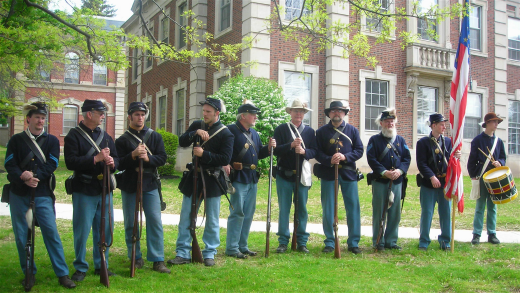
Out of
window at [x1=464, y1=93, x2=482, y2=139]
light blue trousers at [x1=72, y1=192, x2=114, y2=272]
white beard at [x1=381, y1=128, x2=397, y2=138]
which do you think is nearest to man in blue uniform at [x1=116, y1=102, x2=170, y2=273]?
light blue trousers at [x1=72, y1=192, x2=114, y2=272]

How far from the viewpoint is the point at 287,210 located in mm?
7996

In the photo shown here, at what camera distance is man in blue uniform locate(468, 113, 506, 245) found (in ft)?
28.7

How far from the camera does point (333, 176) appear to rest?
26.2 ft

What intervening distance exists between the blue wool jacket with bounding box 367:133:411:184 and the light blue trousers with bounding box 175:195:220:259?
265 cm

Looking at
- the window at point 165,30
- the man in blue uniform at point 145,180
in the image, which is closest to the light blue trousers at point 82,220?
the man in blue uniform at point 145,180

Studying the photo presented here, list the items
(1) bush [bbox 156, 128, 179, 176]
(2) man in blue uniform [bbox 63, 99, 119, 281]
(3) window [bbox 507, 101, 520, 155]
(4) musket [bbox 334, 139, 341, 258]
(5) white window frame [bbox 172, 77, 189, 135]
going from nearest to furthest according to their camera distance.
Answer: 1. (2) man in blue uniform [bbox 63, 99, 119, 281]
2. (4) musket [bbox 334, 139, 341, 258]
3. (1) bush [bbox 156, 128, 179, 176]
4. (5) white window frame [bbox 172, 77, 189, 135]
5. (3) window [bbox 507, 101, 520, 155]

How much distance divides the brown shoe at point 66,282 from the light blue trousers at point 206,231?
1.53 metres

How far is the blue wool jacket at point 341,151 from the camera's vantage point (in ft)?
26.2

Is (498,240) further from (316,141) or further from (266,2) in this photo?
(266,2)

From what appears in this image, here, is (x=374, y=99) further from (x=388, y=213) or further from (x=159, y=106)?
(x=388, y=213)

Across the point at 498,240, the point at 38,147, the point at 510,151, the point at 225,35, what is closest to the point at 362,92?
the point at 225,35

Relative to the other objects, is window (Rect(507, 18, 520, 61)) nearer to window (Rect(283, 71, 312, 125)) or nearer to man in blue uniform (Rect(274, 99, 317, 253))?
window (Rect(283, 71, 312, 125))

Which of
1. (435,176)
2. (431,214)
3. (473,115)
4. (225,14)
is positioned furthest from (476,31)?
(431,214)

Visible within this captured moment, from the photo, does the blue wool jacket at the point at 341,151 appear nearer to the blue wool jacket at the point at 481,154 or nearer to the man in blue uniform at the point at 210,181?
the man in blue uniform at the point at 210,181
